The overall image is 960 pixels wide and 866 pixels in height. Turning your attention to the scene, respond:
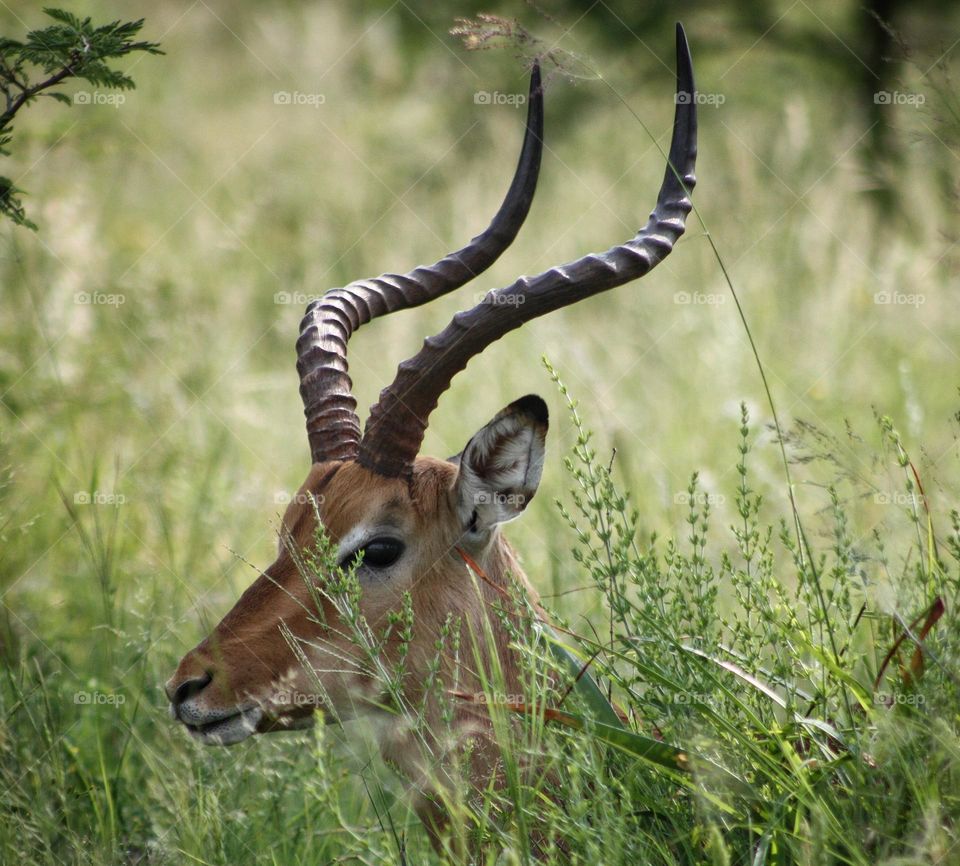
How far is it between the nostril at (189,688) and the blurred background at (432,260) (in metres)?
1.06

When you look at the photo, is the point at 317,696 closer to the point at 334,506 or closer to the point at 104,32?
the point at 334,506

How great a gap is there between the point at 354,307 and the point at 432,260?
6.46 m

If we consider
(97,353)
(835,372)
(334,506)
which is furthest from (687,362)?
(334,506)

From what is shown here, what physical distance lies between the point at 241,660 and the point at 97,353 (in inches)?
183

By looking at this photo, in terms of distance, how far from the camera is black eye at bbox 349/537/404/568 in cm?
386

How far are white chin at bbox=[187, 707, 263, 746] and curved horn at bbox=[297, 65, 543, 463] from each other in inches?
37.7

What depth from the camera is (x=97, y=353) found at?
25.4 feet
